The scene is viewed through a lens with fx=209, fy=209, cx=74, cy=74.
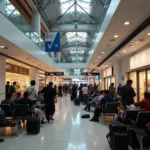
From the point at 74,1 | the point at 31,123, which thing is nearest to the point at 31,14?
the point at 74,1

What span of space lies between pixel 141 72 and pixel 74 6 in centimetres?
851

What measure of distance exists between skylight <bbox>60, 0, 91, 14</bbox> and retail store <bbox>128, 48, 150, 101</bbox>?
665 centimetres

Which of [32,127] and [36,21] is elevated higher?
[36,21]

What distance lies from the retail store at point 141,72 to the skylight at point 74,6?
665cm

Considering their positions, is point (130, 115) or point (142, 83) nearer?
point (130, 115)

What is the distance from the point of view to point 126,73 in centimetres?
1444

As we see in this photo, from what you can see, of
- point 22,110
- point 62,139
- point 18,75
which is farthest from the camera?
point 18,75

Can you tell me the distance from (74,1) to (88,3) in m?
1.13

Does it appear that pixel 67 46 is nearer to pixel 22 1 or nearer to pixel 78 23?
pixel 78 23

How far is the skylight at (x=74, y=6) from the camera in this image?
1609cm

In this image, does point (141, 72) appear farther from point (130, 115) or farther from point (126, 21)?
point (130, 115)

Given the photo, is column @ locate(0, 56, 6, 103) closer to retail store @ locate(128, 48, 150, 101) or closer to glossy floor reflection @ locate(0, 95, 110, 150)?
glossy floor reflection @ locate(0, 95, 110, 150)

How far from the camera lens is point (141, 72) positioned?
11805 millimetres

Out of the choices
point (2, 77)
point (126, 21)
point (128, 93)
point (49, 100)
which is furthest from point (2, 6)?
point (128, 93)
